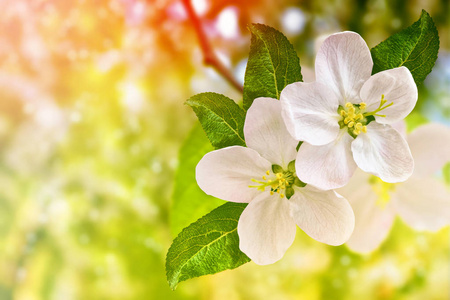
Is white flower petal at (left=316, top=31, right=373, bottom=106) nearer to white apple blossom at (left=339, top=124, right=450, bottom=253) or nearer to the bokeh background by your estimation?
white apple blossom at (left=339, top=124, right=450, bottom=253)

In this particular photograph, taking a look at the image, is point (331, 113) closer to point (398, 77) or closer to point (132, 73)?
point (398, 77)

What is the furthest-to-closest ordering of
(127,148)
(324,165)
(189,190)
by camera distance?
(127,148) < (189,190) < (324,165)

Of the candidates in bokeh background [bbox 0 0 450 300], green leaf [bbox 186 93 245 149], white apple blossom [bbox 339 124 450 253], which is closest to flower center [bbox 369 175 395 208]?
white apple blossom [bbox 339 124 450 253]

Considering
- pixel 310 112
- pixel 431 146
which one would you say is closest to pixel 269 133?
pixel 310 112

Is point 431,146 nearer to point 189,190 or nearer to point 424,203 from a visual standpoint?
point 424,203

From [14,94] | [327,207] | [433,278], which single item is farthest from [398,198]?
[14,94]

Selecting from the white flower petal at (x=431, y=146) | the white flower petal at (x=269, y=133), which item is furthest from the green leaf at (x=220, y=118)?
the white flower petal at (x=431, y=146)
